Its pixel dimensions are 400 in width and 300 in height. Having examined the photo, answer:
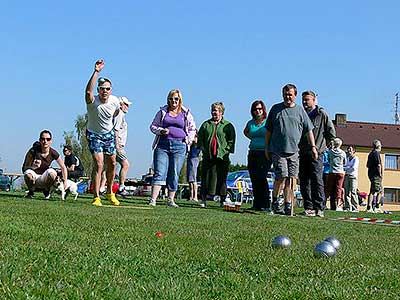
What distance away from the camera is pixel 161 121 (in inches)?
490

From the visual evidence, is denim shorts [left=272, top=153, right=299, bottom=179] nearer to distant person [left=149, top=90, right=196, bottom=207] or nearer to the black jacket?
the black jacket

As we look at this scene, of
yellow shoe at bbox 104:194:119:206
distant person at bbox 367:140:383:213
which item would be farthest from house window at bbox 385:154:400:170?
yellow shoe at bbox 104:194:119:206

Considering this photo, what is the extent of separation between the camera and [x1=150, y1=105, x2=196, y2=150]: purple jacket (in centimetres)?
1238

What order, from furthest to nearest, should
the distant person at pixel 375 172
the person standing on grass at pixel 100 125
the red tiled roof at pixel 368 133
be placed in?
the red tiled roof at pixel 368 133 → the distant person at pixel 375 172 → the person standing on grass at pixel 100 125

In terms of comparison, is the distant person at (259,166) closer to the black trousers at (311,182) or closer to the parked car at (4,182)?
the black trousers at (311,182)

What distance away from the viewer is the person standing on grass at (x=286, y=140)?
10812 millimetres

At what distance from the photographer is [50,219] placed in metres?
6.82

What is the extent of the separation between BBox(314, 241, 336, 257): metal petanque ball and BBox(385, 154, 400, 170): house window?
180 ft

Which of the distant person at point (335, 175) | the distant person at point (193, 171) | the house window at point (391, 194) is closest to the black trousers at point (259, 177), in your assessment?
the distant person at point (193, 171)

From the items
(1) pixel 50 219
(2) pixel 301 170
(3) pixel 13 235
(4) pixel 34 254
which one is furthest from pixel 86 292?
(2) pixel 301 170

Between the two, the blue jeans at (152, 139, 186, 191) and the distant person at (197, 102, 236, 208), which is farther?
the distant person at (197, 102, 236, 208)

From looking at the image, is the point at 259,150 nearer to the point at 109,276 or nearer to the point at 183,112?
the point at 183,112

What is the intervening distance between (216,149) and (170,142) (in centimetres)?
149

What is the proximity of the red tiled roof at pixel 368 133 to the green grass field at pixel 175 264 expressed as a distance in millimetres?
51395
